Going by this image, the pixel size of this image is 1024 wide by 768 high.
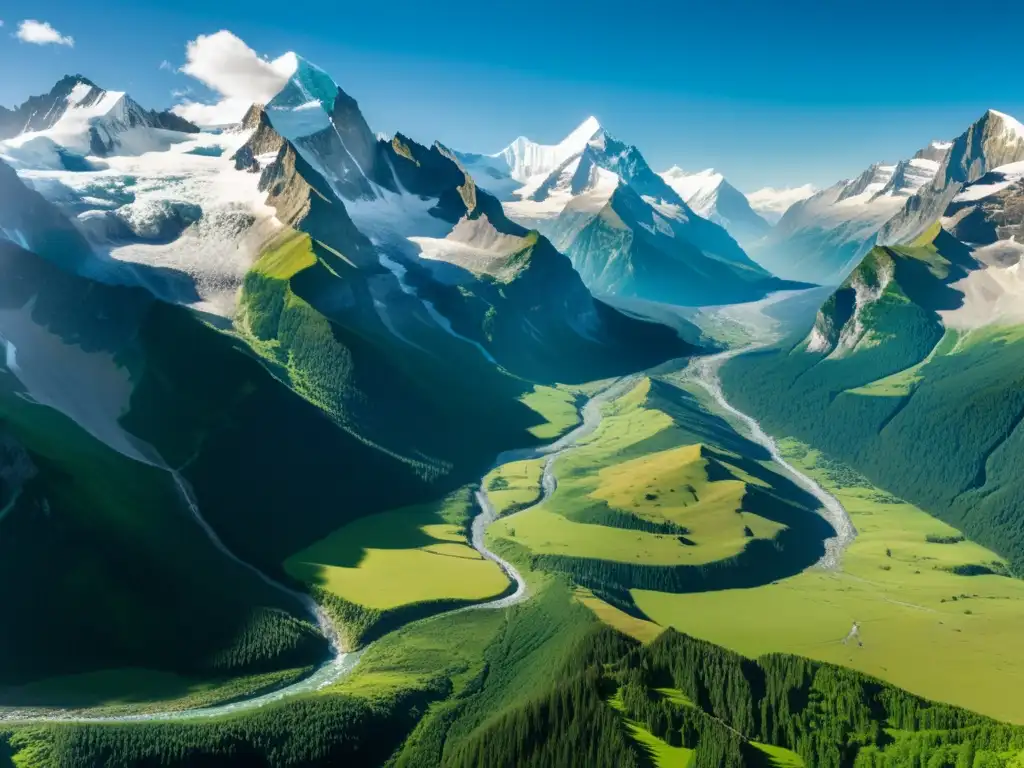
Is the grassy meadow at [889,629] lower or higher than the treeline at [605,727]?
higher

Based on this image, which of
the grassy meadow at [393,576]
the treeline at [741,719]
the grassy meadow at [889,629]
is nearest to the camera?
the treeline at [741,719]

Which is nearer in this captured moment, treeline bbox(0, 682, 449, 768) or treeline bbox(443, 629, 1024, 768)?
treeline bbox(443, 629, 1024, 768)

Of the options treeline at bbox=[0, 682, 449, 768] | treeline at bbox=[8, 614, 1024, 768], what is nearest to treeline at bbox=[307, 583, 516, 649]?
treeline at bbox=[8, 614, 1024, 768]

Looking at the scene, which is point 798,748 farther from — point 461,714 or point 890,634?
point 890,634

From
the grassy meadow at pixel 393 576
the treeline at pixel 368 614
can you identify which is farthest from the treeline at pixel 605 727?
the grassy meadow at pixel 393 576

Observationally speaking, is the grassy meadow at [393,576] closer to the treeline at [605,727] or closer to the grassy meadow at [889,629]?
the grassy meadow at [889,629]

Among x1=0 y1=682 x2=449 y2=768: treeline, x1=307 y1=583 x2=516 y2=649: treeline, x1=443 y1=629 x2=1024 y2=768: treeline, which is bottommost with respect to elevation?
x1=0 y1=682 x2=449 y2=768: treeline

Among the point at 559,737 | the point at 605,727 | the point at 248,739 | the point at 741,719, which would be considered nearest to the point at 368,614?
the point at 248,739

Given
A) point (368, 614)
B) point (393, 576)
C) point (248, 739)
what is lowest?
point (248, 739)

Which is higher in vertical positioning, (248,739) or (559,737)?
(559,737)

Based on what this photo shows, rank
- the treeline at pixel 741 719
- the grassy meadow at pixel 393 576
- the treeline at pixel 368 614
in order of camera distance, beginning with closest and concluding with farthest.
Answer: the treeline at pixel 741 719 → the treeline at pixel 368 614 → the grassy meadow at pixel 393 576

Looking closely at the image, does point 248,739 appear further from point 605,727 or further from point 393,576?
point 393,576

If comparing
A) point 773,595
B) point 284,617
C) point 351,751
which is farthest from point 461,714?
point 773,595

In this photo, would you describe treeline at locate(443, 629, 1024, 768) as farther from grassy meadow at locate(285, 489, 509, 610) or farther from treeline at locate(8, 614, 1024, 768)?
grassy meadow at locate(285, 489, 509, 610)
